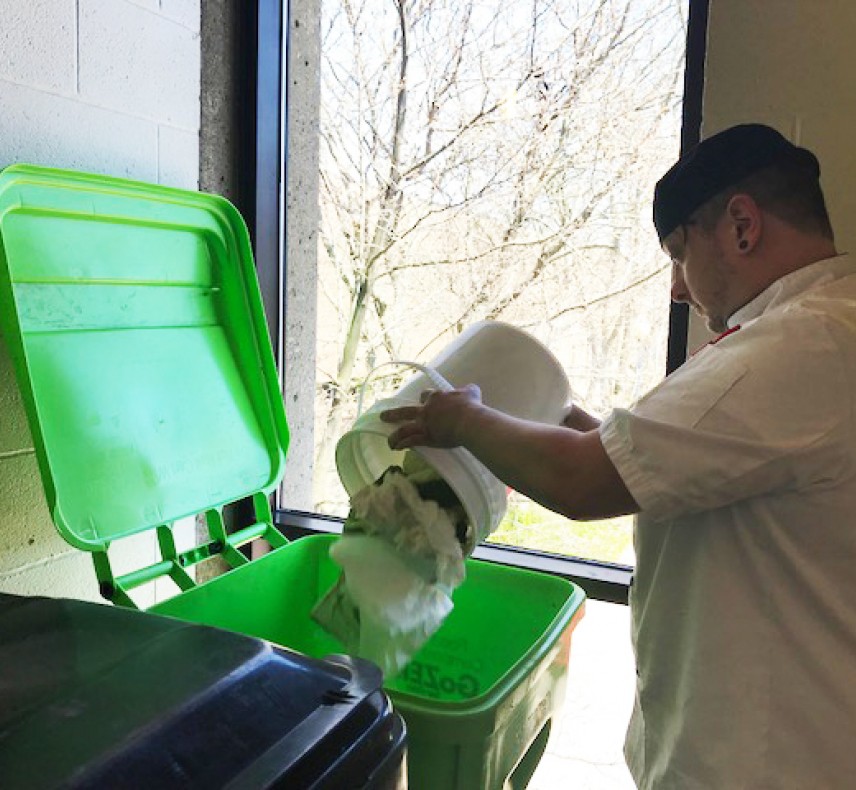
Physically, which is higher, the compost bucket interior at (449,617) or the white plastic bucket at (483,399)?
A: the white plastic bucket at (483,399)

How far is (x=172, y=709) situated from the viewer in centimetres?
67

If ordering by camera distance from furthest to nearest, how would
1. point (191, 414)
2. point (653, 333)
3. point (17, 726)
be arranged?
point (653, 333) < point (191, 414) < point (17, 726)

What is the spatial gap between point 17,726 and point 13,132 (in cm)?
90

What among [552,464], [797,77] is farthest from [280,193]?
[552,464]

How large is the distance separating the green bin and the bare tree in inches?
20.9

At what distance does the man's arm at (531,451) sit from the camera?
33.4 inches

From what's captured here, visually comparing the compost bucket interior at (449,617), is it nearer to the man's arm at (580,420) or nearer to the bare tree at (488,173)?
the man's arm at (580,420)

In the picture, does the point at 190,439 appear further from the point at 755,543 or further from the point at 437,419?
the point at 755,543

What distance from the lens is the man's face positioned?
1.00 meters

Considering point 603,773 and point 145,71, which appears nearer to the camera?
point 145,71

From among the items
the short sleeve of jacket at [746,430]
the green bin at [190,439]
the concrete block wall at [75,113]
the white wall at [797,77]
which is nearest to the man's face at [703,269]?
the short sleeve of jacket at [746,430]

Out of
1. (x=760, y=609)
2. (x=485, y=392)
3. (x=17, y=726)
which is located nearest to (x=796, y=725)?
(x=760, y=609)

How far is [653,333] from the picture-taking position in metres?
1.58

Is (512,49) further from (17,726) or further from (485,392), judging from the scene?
(17,726)
